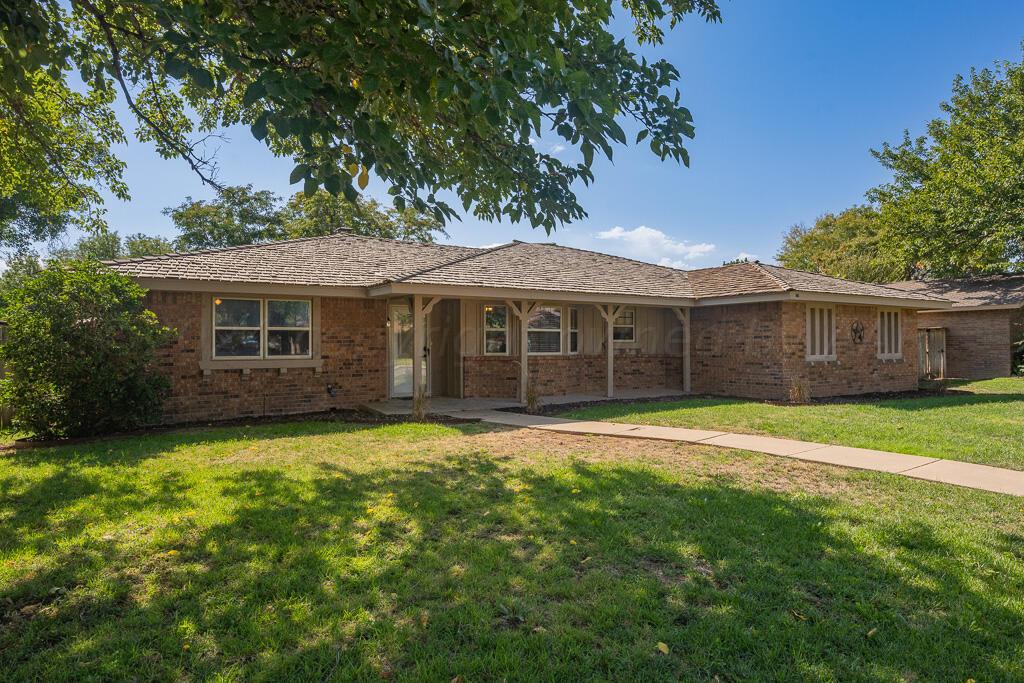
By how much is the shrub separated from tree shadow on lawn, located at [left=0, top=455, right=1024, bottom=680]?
14.2ft

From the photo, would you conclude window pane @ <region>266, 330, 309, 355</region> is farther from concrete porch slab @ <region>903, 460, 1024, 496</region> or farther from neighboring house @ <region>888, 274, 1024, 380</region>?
neighboring house @ <region>888, 274, 1024, 380</region>

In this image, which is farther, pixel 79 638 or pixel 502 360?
pixel 502 360

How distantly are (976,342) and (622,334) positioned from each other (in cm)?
1602

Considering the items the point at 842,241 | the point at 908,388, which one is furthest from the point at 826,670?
the point at 842,241

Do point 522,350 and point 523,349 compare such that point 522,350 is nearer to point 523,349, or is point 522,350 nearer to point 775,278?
point 523,349

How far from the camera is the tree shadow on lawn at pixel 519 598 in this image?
2.64 meters

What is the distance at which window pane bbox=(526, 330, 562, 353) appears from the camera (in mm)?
14180

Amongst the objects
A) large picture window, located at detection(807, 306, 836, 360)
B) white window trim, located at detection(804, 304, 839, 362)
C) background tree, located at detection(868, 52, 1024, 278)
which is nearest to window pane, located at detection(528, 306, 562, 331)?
white window trim, located at detection(804, 304, 839, 362)

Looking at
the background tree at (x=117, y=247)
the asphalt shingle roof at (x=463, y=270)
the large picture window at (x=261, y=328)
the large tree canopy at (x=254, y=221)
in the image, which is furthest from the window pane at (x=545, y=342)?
the background tree at (x=117, y=247)

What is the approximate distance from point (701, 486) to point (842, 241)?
3726 cm

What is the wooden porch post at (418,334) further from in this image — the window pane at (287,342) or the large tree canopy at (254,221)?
the large tree canopy at (254,221)

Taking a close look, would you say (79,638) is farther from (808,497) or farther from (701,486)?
(808,497)

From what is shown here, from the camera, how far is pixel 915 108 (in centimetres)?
2595

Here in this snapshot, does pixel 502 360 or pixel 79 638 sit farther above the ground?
pixel 502 360
